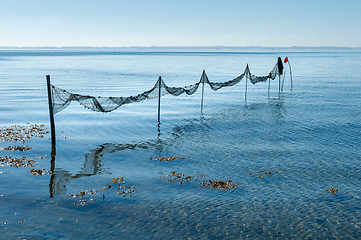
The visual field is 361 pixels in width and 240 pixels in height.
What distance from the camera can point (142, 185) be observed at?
14812mm

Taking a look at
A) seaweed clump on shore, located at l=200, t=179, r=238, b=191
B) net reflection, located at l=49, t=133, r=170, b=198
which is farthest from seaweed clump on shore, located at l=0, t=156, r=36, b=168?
seaweed clump on shore, located at l=200, t=179, r=238, b=191

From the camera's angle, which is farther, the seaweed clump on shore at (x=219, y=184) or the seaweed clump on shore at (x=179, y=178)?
the seaweed clump on shore at (x=179, y=178)

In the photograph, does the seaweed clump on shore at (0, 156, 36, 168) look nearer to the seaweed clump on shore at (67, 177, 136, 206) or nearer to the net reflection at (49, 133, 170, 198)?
the net reflection at (49, 133, 170, 198)

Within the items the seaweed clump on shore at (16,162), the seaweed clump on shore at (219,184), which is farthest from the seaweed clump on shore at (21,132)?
the seaweed clump on shore at (219,184)

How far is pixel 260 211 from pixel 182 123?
16.9 metres

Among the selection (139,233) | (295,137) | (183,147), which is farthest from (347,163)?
(139,233)

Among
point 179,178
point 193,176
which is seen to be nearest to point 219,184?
point 193,176

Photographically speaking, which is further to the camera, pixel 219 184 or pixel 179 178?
pixel 179 178

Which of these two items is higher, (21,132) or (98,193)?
(21,132)

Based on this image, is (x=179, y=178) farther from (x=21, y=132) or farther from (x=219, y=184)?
(x=21, y=132)

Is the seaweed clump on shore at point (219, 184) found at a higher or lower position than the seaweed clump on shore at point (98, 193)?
higher

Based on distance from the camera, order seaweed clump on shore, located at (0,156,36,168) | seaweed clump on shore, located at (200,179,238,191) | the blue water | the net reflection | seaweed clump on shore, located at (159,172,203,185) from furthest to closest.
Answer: seaweed clump on shore, located at (0,156,36,168) < seaweed clump on shore, located at (159,172,203,185) < the net reflection < seaweed clump on shore, located at (200,179,238,191) < the blue water

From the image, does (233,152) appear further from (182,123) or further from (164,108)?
(164,108)

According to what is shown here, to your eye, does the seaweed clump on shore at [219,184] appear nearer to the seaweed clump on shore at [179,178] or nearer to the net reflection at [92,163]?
the seaweed clump on shore at [179,178]
